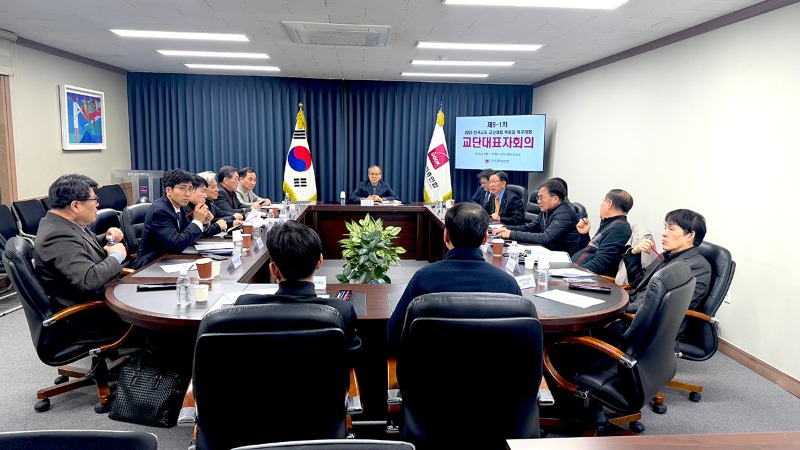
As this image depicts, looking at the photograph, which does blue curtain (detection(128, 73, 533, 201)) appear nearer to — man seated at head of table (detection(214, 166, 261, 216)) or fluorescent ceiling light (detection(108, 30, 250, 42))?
man seated at head of table (detection(214, 166, 261, 216))

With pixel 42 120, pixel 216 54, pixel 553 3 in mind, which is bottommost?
pixel 42 120

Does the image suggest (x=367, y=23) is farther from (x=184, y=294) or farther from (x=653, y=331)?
(x=653, y=331)

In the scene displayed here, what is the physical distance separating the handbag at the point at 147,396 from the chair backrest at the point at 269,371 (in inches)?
44.2

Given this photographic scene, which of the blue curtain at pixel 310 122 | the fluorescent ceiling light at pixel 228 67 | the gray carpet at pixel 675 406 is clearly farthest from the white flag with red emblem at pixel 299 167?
the gray carpet at pixel 675 406

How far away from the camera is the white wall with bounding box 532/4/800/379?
3.32 meters

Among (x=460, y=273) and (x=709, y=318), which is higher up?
(x=460, y=273)

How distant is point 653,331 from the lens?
2.02 meters

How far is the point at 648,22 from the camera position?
411 cm

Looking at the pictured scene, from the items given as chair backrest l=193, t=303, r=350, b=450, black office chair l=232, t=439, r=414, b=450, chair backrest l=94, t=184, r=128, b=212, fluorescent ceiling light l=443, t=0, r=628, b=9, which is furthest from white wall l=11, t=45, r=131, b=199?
black office chair l=232, t=439, r=414, b=450

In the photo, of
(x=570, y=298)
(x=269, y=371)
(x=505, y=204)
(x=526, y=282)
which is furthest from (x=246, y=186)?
(x=269, y=371)

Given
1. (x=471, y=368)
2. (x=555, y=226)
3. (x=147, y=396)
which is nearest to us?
(x=471, y=368)

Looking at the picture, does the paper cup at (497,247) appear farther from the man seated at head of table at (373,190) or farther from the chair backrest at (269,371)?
the man seated at head of table at (373,190)

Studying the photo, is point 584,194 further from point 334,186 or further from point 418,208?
point 334,186

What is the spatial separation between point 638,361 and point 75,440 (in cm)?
191
